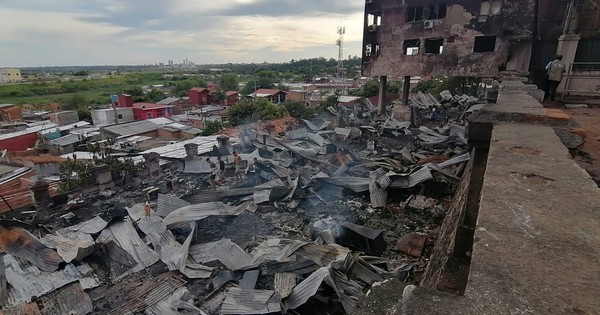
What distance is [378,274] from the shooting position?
188 inches

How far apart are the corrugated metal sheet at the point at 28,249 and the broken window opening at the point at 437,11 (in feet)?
55.2

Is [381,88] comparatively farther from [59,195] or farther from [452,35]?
[59,195]

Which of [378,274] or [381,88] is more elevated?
[381,88]

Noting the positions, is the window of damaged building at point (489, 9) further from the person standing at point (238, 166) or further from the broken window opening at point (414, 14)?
the person standing at point (238, 166)

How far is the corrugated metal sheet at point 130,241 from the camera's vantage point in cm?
605

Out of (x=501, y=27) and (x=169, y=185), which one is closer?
(x=169, y=185)

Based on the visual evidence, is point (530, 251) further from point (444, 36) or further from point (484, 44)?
point (484, 44)

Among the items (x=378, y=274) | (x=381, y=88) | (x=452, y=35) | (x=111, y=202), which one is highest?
(x=452, y=35)

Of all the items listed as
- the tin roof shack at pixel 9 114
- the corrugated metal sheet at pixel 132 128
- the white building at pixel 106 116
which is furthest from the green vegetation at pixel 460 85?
the tin roof shack at pixel 9 114

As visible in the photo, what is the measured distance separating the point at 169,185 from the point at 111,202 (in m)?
1.59

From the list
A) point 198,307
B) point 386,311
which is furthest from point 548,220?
point 198,307

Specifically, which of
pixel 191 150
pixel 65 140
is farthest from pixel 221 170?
pixel 65 140

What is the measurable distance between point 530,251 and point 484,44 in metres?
16.9

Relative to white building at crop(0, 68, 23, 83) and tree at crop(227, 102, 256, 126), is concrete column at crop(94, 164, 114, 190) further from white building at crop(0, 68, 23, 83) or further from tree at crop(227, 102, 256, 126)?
white building at crop(0, 68, 23, 83)
